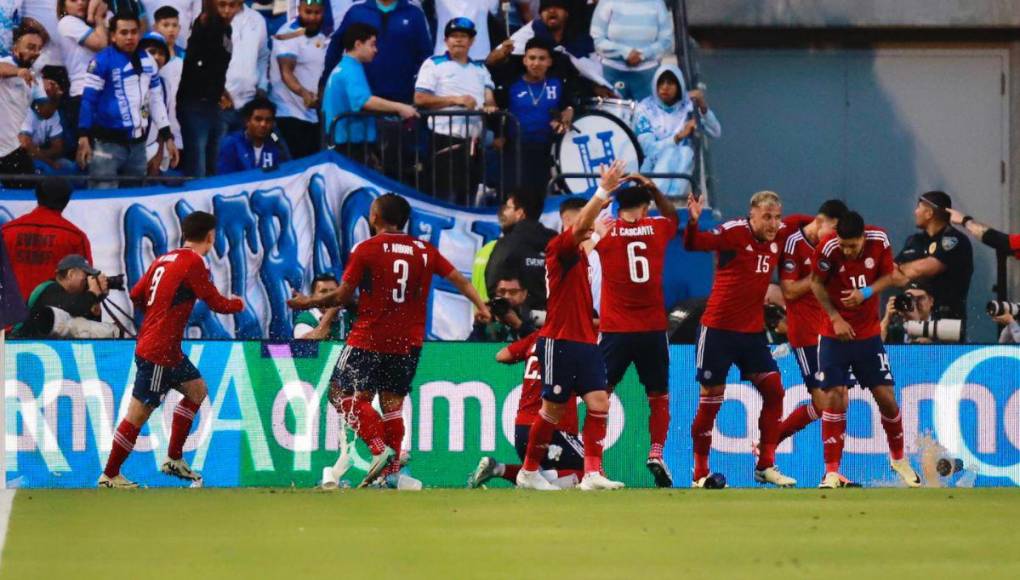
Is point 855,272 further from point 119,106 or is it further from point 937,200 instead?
point 119,106

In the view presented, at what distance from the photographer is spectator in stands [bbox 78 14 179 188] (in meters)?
17.9

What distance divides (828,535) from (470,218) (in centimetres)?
883

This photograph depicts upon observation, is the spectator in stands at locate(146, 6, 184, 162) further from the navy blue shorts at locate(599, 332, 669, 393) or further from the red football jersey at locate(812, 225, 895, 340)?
the red football jersey at locate(812, 225, 895, 340)

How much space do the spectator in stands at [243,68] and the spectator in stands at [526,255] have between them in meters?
3.47

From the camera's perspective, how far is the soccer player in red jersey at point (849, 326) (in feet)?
46.9

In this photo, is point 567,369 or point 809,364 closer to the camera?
point 567,369

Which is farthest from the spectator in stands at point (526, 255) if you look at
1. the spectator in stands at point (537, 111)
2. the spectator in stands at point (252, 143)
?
the spectator in stands at point (252, 143)

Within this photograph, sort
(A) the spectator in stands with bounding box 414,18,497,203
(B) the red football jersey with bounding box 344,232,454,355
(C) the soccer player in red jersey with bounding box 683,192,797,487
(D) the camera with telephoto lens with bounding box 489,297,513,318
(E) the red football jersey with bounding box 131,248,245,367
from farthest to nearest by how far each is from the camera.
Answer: (A) the spectator in stands with bounding box 414,18,497,203 → (D) the camera with telephoto lens with bounding box 489,297,513,318 → (C) the soccer player in red jersey with bounding box 683,192,797,487 → (E) the red football jersey with bounding box 131,248,245,367 → (B) the red football jersey with bounding box 344,232,454,355

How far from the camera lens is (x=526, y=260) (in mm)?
16609

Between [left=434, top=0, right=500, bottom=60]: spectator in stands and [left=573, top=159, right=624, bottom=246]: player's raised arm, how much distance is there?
6.47m

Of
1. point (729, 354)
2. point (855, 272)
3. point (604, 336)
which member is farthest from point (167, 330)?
point (855, 272)

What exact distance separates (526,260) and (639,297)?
241 centimetres

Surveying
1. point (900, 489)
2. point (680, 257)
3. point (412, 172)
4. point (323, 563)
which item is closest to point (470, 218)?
point (412, 172)

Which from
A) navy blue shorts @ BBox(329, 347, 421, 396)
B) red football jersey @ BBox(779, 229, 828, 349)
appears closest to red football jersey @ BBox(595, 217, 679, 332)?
red football jersey @ BBox(779, 229, 828, 349)
